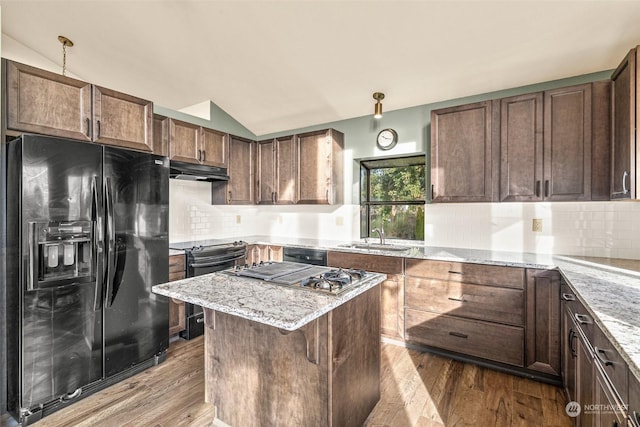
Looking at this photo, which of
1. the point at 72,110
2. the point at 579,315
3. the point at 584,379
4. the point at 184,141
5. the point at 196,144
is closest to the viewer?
the point at 584,379

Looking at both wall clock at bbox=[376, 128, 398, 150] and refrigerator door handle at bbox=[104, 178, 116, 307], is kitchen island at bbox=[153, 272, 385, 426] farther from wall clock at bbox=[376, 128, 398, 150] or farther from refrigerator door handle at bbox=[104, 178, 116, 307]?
wall clock at bbox=[376, 128, 398, 150]

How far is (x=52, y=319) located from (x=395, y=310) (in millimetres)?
2599

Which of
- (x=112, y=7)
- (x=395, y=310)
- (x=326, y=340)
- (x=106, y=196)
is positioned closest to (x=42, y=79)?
(x=112, y=7)

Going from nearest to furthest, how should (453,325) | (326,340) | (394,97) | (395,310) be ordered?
1. (326,340)
2. (453,325)
3. (395,310)
4. (394,97)

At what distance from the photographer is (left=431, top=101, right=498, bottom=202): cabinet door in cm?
266

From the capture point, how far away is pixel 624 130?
1977 millimetres

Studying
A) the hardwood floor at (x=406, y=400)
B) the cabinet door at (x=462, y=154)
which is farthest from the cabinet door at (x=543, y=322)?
the cabinet door at (x=462, y=154)

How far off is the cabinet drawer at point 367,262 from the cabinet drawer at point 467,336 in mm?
416

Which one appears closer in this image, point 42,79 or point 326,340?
point 326,340

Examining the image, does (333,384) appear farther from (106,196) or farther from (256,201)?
(256,201)

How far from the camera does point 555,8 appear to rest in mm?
1964

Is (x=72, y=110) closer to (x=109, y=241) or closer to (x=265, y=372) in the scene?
(x=109, y=241)

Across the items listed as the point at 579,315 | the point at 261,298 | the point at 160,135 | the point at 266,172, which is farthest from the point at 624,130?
the point at 160,135

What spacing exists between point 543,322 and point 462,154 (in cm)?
149
